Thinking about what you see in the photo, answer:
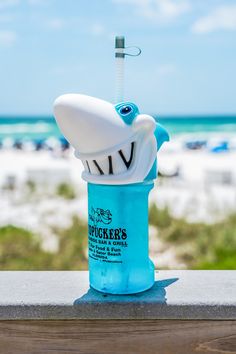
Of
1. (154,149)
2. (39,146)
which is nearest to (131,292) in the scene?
(154,149)

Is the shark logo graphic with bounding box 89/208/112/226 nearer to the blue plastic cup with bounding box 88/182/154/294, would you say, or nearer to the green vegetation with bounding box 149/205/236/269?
Answer: the blue plastic cup with bounding box 88/182/154/294

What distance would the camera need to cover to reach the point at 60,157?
18.4m

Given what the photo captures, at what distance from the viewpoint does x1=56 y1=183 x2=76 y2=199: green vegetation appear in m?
7.26

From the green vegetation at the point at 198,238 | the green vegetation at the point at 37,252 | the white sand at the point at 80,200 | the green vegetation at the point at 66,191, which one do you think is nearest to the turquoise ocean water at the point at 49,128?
the white sand at the point at 80,200

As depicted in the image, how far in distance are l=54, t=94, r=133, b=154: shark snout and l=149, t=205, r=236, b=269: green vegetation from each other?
2.39m

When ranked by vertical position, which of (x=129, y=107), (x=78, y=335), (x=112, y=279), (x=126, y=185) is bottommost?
(x=78, y=335)

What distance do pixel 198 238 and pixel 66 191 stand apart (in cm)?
333

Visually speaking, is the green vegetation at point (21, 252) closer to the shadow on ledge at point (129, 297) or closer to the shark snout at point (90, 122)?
the shadow on ledge at point (129, 297)

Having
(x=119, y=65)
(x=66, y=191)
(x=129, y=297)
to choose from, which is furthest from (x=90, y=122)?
(x=66, y=191)

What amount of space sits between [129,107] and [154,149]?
110 millimetres

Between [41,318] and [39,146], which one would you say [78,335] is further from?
[39,146]

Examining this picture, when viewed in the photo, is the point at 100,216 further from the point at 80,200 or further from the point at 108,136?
the point at 80,200

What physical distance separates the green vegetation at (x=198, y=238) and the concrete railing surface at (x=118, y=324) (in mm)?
2225

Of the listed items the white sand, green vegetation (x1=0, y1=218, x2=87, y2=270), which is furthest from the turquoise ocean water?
green vegetation (x1=0, y1=218, x2=87, y2=270)
